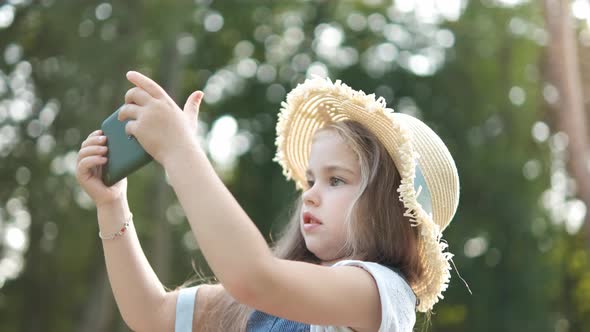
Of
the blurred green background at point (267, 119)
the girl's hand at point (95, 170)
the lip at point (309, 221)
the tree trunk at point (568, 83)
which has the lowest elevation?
the blurred green background at point (267, 119)

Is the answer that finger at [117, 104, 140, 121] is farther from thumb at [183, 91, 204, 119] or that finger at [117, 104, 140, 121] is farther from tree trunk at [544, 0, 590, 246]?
tree trunk at [544, 0, 590, 246]

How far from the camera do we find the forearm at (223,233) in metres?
1.37

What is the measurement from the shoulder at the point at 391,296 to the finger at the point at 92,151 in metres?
0.49

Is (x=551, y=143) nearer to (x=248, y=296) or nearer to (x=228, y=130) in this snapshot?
(x=228, y=130)

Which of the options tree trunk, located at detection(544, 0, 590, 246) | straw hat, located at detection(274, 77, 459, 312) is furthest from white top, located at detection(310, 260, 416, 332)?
tree trunk, located at detection(544, 0, 590, 246)

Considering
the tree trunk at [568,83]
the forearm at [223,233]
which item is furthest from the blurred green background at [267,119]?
the forearm at [223,233]

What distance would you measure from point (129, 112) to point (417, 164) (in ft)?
2.08

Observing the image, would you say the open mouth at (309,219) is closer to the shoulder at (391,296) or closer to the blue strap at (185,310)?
the shoulder at (391,296)

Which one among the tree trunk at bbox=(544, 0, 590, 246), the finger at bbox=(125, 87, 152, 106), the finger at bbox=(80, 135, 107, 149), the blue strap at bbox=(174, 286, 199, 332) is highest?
the finger at bbox=(125, 87, 152, 106)

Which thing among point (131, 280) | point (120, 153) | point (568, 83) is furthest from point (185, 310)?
point (568, 83)

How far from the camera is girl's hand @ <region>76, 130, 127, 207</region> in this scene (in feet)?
5.47

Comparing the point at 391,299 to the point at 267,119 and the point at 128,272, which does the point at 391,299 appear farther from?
the point at 267,119

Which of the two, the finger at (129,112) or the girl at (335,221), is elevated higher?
the finger at (129,112)

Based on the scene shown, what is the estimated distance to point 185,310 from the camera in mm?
1956
